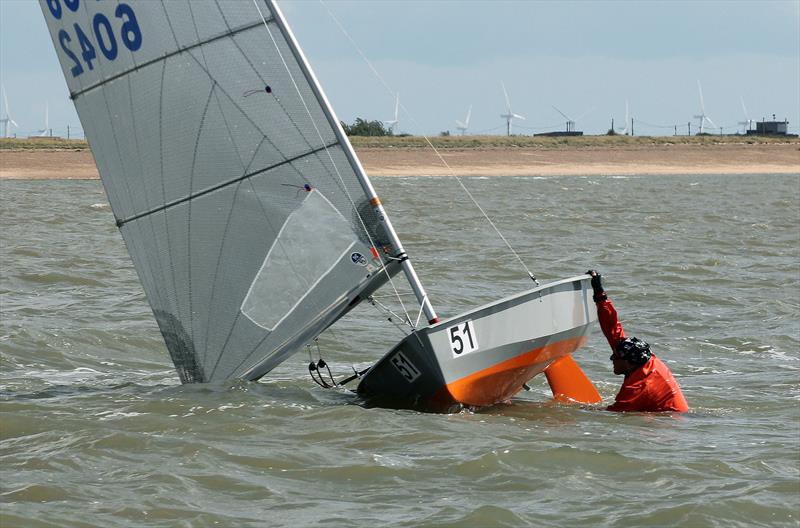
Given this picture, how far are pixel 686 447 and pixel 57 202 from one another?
26.8 m

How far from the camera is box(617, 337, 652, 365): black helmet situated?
864cm

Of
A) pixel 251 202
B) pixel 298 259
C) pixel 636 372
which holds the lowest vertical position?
pixel 636 372

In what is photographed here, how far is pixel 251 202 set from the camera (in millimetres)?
8625

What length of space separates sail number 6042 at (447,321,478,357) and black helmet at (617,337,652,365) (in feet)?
4.03

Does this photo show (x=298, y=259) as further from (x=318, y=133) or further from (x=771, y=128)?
(x=771, y=128)

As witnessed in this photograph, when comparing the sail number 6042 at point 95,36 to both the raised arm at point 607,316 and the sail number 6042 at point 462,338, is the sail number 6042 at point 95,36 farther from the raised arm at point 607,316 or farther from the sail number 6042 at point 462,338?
the raised arm at point 607,316

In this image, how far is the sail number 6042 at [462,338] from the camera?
7.89 meters

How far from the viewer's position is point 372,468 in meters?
7.27

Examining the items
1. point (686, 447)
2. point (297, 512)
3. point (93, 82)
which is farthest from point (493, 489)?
point (93, 82)

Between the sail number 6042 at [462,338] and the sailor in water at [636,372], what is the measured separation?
39.7 inches

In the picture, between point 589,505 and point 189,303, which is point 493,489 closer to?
point 589,505

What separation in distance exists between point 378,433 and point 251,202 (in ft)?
5.85

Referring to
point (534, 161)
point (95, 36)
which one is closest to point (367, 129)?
point (534, 161)

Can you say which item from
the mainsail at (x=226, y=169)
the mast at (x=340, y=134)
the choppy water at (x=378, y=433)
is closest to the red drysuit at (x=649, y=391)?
the choppy water at (x=378, y=433)
